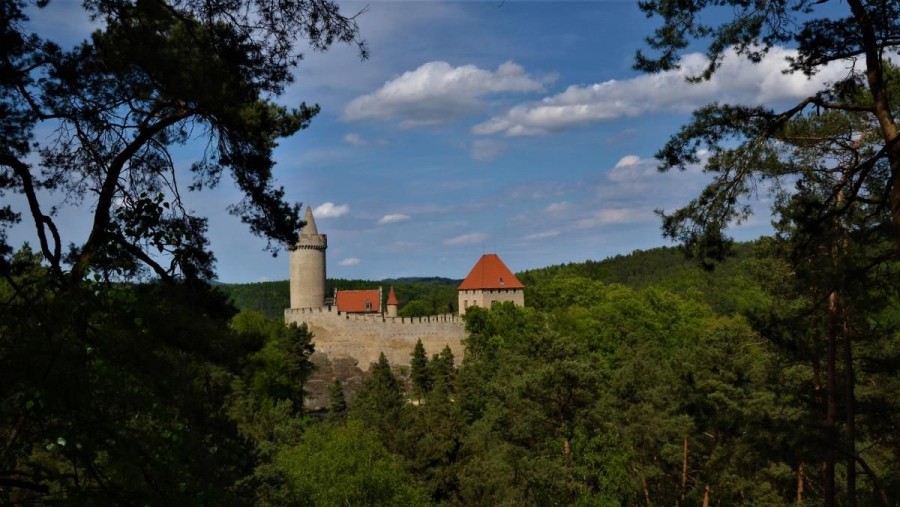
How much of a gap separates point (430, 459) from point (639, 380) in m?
6.70

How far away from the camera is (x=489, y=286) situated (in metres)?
48.9

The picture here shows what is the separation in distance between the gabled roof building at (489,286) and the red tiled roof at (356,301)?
5.51 m

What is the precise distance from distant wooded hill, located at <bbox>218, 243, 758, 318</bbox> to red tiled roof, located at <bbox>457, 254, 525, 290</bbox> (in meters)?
4.35

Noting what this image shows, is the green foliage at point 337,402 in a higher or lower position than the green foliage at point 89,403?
lower

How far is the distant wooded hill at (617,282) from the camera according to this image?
59.8 meters

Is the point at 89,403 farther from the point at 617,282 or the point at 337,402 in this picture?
the point at 617,282

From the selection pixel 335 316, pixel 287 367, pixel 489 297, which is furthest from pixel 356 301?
pixel 287 367

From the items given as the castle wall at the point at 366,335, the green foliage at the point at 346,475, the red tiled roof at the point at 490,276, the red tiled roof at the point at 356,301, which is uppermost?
the red tiled roof at the point at 490,276

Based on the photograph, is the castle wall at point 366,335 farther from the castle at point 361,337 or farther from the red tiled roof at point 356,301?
the red tiled roof at point 356,301

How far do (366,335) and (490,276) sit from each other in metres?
9.25

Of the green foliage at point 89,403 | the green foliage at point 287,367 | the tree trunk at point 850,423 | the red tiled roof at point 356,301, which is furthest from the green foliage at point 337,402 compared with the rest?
the green foliage at point 89,403

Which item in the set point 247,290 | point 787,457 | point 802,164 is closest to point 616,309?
point 787,457

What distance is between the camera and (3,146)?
5773 mm

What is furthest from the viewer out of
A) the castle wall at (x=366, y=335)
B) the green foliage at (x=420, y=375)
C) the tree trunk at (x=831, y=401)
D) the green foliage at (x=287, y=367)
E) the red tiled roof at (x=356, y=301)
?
the red tiled roof at (x=356, y=301)
